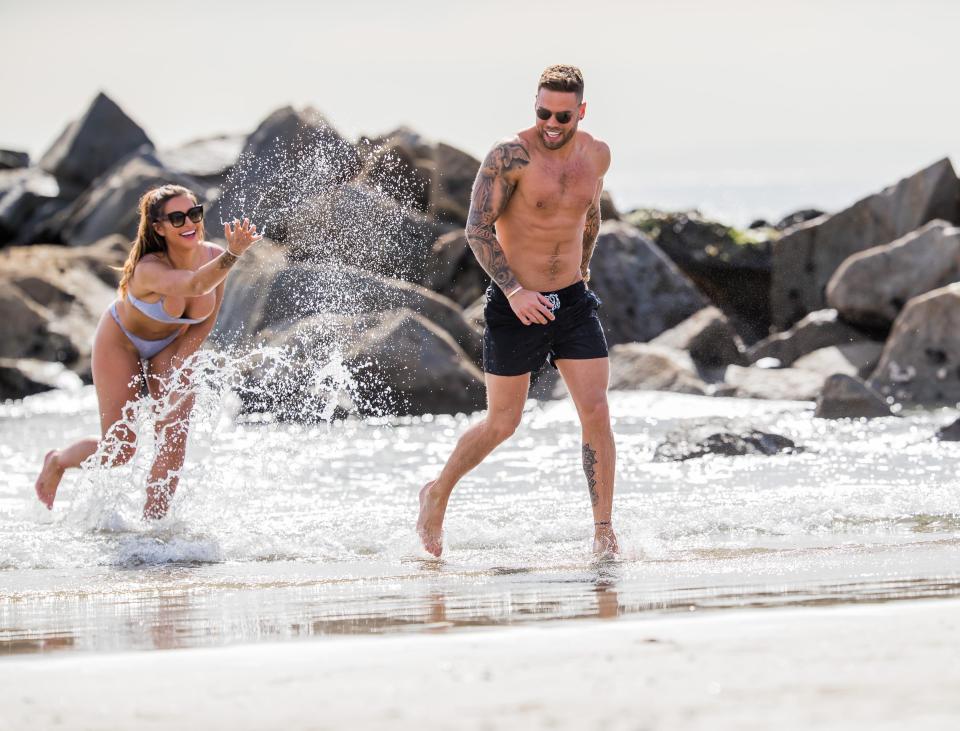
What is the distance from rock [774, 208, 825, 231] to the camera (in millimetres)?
30594

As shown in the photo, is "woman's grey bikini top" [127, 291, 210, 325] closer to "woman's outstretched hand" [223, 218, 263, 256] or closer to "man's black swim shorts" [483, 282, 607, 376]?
"woman's outstretched hand" [223, 218, 263, 256]

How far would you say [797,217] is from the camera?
31.3 metres

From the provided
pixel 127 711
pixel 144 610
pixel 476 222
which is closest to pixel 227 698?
pixel 127 711

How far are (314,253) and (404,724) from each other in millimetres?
13325

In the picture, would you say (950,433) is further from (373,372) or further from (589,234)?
(373,372)

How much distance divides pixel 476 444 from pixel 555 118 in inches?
62.4

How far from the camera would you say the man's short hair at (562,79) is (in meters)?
6.50

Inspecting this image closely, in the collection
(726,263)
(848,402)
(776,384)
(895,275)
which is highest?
(726,263)

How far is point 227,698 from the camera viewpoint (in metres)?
3.84

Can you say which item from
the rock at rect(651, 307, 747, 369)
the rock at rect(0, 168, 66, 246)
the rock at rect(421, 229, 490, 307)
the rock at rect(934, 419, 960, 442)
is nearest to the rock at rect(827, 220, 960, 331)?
the rock at rect(651, 307, 747, 369)

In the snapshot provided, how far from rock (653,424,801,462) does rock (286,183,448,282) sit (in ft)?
12.7

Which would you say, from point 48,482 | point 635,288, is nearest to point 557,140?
point 48,482

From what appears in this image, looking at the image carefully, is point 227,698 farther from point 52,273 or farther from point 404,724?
point 52,273

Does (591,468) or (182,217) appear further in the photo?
(182,217)
